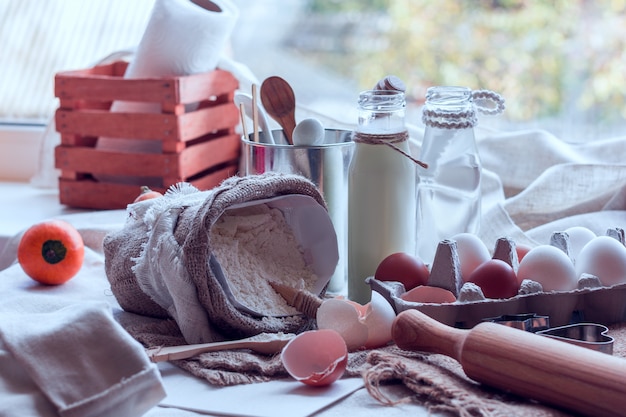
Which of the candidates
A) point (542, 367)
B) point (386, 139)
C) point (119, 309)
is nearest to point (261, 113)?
point (386, 139)

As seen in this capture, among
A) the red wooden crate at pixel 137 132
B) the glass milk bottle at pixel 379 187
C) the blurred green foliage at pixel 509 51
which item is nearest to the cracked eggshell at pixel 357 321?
the glass milk bottle at pixel 379 187

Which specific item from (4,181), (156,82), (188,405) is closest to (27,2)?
(4,181)

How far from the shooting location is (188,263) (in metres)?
0.81

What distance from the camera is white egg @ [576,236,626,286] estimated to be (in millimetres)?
876

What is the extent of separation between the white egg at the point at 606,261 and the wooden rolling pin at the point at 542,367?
0.21m

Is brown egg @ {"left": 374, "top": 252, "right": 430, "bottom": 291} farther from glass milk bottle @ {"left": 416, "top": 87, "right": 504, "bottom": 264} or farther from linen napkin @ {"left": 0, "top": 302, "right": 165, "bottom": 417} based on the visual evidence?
linen napkin @ {"left": 0, "top": 302, "right": 165, "bottom": 417}

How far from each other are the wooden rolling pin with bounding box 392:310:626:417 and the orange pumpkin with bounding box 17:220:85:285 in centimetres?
55

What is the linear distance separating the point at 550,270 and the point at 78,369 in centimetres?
48

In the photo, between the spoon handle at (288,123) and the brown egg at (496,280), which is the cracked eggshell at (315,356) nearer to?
the brown egg at (496,280)

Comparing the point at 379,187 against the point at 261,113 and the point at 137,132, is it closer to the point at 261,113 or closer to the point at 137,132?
the point at 261,113

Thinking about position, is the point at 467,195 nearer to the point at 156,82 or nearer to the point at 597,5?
the point at 156,82

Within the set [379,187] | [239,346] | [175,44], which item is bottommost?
[239,346]

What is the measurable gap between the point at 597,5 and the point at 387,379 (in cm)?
161

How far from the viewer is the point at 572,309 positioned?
86 centimetres
